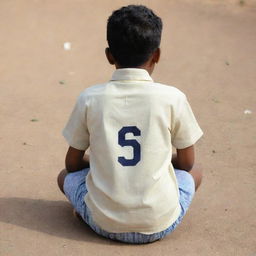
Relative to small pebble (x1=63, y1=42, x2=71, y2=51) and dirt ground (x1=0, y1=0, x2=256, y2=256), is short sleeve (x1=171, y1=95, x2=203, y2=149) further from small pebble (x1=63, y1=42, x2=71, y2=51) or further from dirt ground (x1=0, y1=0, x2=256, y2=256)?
small pebble (x1=63, y1=42, x2=71, y2=51)

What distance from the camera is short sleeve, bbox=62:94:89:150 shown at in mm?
3412

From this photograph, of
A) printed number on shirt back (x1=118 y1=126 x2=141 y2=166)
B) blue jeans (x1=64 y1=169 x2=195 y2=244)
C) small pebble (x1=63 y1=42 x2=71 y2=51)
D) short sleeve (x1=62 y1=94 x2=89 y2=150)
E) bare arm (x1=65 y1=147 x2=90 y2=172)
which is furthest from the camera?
small pebble (x1=63 y1=42 x2=71 y2=51)

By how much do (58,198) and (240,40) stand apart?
15.1 ft

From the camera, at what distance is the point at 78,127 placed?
348 centimetres

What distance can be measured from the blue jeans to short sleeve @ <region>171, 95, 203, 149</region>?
25cm

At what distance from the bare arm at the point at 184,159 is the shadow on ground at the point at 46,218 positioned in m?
0.56

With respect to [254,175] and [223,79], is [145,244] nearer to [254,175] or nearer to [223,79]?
[254,175]

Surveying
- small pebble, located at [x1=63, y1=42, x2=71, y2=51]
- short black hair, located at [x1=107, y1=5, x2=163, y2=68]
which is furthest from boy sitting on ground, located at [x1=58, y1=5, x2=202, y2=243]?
small pebble, located at [x1=63, y1=42, x2=71, y2=51]

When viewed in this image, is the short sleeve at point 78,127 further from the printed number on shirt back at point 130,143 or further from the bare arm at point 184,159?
the bare arm at point 184,159

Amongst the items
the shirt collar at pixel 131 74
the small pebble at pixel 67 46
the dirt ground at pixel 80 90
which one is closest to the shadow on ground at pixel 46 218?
the dirt ground at pixel 80 90

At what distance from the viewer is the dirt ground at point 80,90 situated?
3658mm

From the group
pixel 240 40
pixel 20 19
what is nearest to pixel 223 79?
pixel 240 40

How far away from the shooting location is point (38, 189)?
4.39 metres

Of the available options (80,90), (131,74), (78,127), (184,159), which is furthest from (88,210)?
(80,90)
